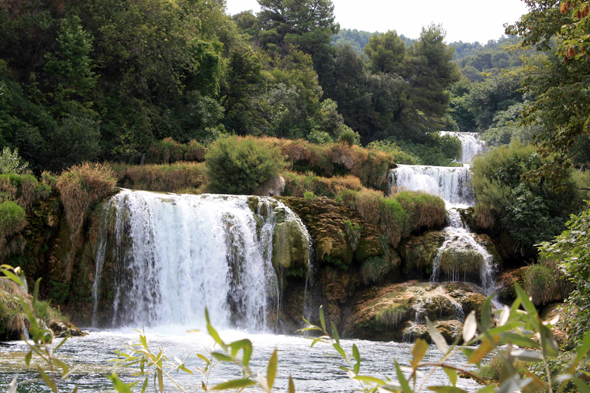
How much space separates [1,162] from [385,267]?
11.2 meters

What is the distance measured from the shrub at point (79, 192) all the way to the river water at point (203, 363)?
2.87m

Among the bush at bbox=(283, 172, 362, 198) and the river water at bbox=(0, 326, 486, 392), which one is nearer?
the river water at bbox=(0, 326, 486, 392)

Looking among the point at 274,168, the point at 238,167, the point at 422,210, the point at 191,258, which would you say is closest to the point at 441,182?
the point at 422,210

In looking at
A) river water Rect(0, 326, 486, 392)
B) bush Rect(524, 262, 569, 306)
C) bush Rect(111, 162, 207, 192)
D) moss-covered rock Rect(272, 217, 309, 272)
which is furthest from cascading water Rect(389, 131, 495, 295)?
bush Rect(111, 162, 207, 192)

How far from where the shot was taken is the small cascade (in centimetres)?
2052

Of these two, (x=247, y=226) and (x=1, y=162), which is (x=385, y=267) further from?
(x=1, y=162)

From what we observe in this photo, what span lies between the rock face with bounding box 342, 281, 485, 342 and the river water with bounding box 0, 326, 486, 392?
A: 79 cm

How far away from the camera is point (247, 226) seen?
13711mm

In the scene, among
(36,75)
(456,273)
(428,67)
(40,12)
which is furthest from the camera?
(428,67)

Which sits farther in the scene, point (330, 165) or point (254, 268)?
point (330, 165)

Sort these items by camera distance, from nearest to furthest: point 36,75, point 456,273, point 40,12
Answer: point 456,273
point 40,12
point 36,75

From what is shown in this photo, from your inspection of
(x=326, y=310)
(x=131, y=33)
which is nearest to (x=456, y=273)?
(x=326, y=310)

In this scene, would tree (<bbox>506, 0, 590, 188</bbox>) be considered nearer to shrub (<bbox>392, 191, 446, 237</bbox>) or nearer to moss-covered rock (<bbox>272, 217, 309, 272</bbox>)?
shrub (<bbox>392, 191, 446, 237</bbox>)

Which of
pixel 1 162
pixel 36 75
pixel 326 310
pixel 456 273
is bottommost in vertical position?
pixel 326 310
